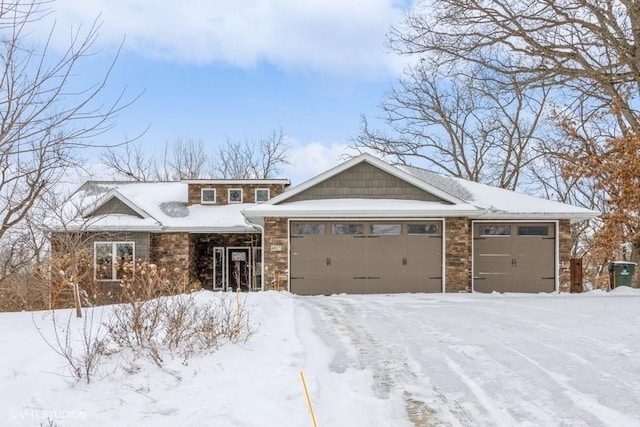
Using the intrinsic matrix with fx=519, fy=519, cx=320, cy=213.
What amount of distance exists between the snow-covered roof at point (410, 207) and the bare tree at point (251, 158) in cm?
1832

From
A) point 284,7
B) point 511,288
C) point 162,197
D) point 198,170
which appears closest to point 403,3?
point 284,7

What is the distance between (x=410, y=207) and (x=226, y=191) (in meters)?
8.69

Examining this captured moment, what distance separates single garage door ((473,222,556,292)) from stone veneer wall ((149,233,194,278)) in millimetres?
9609

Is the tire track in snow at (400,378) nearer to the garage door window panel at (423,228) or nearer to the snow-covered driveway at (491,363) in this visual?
the snow-covered driveway at (491,363)

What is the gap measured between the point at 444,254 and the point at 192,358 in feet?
34.1

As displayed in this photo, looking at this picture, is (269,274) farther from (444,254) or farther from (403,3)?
(403,3)

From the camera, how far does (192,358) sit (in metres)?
5.51

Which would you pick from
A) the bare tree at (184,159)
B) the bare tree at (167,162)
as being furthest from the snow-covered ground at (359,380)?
the bare tree at (184,159)

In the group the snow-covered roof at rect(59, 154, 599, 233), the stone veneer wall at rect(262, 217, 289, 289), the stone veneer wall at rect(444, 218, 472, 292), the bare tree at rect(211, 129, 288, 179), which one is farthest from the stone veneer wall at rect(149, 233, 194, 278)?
the bare tree at rect(211, 129, 288, 179)

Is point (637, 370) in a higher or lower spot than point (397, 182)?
lower

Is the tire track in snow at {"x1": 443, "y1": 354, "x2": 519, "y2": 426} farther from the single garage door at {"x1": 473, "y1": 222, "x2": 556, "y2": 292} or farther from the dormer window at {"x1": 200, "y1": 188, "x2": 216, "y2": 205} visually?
the dormer window at {"x1": 200, "y1": 188, "x2": 216, "y2": 205}

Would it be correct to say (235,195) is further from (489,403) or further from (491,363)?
(489,403)

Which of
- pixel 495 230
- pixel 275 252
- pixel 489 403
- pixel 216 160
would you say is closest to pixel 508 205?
pixel 495 230

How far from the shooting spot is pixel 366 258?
14727 mm
